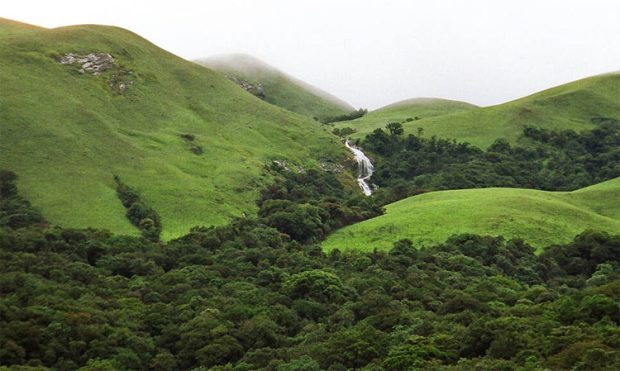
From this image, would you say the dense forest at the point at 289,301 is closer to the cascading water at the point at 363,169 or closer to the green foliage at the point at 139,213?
the green foliage at the point at 139,213

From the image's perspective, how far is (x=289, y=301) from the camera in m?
75.5

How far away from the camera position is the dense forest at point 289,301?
54.8 meters

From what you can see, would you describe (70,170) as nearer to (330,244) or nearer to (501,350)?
(330,244)

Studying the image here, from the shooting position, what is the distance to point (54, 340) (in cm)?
5791

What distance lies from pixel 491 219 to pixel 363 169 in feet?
204

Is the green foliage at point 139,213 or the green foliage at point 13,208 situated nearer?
the green foliage at point 13,208

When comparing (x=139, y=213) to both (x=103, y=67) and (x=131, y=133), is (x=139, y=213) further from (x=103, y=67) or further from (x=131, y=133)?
(x=103, y=67)

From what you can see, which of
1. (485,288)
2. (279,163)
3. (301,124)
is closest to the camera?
(485,288)

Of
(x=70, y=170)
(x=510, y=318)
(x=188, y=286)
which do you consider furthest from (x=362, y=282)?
(x=70, y=170)

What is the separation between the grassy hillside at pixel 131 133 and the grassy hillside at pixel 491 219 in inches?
873

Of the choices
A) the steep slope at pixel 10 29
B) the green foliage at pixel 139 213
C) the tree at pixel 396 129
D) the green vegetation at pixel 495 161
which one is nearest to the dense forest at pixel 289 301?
the green foliage at pixel 139 213

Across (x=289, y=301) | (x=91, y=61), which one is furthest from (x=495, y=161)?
(x=289, y=301)

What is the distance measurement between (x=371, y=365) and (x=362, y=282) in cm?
2810

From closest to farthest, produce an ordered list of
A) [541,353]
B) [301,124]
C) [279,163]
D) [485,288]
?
[541,353] < [485,288] < [279,163] < [301,124]
